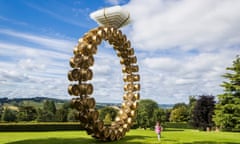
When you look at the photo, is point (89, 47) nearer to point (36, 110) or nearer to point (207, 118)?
point (207, 118)

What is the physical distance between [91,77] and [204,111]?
37037 millimetres

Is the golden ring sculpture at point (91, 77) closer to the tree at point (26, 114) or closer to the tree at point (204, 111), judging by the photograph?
the tree at point (204, 111)

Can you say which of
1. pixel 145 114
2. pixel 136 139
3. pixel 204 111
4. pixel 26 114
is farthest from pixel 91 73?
pixel 26 114

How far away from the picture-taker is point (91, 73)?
13289 mm

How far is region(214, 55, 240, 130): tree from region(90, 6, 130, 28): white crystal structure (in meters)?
20.9

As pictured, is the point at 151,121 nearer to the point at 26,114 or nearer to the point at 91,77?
the point at 26,114

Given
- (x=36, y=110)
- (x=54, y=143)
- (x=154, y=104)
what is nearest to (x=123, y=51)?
(x=54, y=143)

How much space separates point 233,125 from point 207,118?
49.6 feet

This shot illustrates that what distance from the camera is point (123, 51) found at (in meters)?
17.3

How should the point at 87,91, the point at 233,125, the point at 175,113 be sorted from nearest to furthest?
1. the point at 87,91
2. the point at 233,125
3. the point at 175,113

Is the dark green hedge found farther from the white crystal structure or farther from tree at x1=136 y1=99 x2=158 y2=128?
the white crystal structure

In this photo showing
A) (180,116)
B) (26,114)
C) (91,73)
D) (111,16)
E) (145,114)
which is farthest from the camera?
(180,116)

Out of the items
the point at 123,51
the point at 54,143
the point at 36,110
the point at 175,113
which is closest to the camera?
the point at 54,143

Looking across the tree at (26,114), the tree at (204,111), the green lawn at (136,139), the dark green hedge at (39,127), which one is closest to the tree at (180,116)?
the tree at (204,111)
